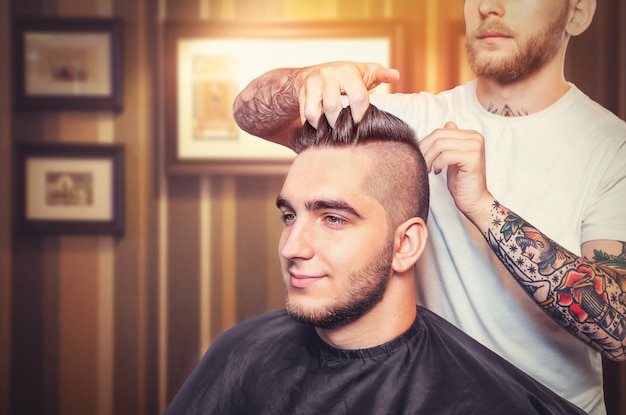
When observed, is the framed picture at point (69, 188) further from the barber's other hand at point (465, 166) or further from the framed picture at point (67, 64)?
the barber's other hand at point (465, 166)

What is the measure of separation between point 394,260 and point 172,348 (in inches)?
66.3

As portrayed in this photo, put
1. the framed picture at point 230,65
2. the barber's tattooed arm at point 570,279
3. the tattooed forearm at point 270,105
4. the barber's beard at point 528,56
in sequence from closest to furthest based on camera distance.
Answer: the barber's tattooed arm at point 570,279, the barber's beard at point 528,56, the tattooed forearm at point 270,105, the framed picture at point 230,65

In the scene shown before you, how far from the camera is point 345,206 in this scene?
3.72ft

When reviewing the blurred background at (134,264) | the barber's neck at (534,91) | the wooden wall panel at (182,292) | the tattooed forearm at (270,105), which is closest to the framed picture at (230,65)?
the blurred background at (134,264)

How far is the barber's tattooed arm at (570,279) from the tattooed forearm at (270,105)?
520mm

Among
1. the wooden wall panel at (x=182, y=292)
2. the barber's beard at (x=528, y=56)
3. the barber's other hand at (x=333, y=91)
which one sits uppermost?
the barber's beard at (x=528, y=56)

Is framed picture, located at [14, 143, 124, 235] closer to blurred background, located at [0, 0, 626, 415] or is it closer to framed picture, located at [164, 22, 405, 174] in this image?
blurred background, located at [0, 0, 626, 415]

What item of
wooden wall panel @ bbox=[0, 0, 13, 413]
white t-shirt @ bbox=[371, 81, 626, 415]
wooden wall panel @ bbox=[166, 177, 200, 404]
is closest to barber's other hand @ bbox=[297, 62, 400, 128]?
white t-shirt @ bbox=[371, 81, 626, 415]

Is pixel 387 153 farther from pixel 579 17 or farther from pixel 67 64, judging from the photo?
pixel 67 64

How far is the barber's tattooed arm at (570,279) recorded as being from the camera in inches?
42.7

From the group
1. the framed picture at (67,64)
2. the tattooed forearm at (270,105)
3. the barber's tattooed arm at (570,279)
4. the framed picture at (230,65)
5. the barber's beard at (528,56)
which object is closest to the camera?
the barber's tattooed arm at (570,279)

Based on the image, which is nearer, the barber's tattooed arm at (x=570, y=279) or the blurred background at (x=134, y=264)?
the barber's tattooed arm at (x=570, y=279)

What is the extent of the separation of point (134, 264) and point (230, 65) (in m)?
1.01

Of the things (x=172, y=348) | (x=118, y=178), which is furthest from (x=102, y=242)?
(x=172, y=348)
